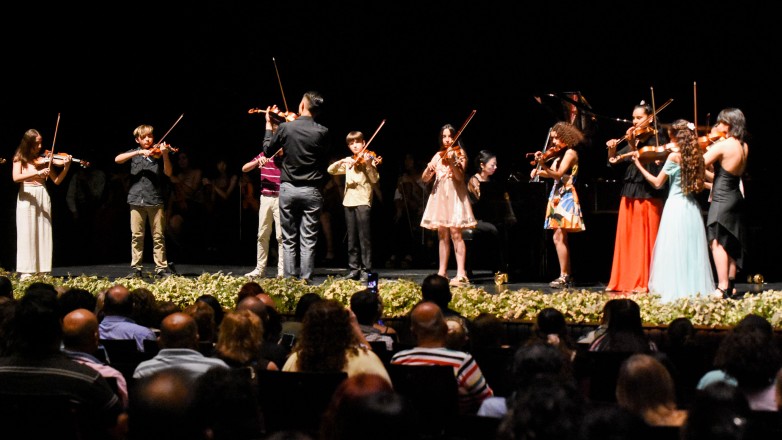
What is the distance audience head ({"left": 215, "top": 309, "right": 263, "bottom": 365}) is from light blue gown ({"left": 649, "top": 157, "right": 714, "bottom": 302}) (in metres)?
4.52

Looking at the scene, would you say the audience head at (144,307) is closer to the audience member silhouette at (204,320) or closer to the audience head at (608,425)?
the audience member silhouette at (204,320)

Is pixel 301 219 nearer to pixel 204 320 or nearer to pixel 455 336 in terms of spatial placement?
pixel 204 320

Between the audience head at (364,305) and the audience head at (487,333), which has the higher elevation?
the audience head at (364,305)

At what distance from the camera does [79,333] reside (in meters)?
4.41

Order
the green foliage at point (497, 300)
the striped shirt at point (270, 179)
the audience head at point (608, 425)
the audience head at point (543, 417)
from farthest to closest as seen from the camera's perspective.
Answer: the striped shirt at point (270, 179)
the green foliage at point (497, 300)
the audience head at point (543, 417)
the audience head at point (608, 425)

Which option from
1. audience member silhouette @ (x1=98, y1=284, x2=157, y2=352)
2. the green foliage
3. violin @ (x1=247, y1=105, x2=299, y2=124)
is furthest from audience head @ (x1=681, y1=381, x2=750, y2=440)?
violin @ (x1=247, y1=105, x2=299, y2=124)

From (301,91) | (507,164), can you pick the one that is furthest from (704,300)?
(301,91)

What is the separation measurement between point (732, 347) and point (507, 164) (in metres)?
10.6

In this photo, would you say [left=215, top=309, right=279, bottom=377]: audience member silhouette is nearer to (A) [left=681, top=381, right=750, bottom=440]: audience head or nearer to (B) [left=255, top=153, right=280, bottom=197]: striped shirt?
(A) [left=681, top=381, right=750, bottom=440]: audience head

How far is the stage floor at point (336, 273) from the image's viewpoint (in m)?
9.53

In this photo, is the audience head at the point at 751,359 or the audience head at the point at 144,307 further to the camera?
the audience head at the point at 144,307

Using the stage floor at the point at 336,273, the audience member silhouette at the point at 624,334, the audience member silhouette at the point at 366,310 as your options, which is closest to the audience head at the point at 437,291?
the audience member silhouette at the point at 366,310

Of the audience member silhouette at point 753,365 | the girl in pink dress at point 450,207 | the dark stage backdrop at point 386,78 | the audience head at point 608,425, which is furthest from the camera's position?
the dark stage backdrop at point 386,78

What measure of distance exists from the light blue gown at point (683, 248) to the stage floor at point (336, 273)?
34.5 inches
